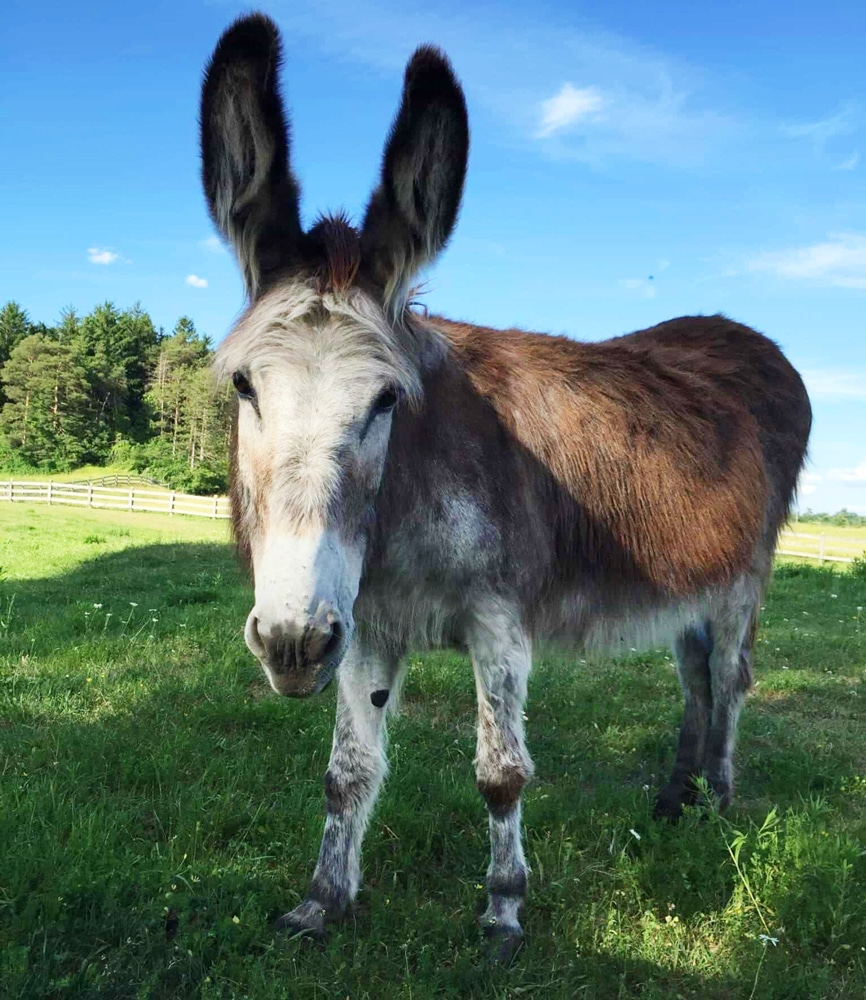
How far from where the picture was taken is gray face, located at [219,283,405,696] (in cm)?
191

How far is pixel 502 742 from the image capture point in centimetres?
270

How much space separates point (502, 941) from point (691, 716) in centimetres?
208

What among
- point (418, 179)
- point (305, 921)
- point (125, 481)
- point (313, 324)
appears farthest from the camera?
point (125, 481)

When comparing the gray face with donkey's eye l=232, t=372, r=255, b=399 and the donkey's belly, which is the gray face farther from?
the donkey's belly

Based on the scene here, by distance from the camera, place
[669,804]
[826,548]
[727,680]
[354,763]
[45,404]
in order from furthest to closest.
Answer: [45,404], [826,548], [727,680], [669,804], [354,763]

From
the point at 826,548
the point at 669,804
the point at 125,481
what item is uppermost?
the point at 826,548

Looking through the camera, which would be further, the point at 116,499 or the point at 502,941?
the point at 116,499

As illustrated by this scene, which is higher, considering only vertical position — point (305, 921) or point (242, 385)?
point (242, 385)

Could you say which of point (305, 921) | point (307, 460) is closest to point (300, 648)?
point (307, 460)

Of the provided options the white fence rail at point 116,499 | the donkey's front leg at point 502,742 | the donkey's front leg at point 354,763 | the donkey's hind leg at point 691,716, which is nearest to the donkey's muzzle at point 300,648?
the donkey's front leg at point 502,742

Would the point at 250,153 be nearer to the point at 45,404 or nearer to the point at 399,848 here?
the point at 399,848

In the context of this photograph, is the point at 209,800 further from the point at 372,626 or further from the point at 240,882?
the point at 372,626

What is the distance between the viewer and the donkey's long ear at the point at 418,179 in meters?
2.33

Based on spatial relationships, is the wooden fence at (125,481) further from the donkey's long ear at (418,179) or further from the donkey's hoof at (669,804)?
the donkey's long ear at (418,179)
